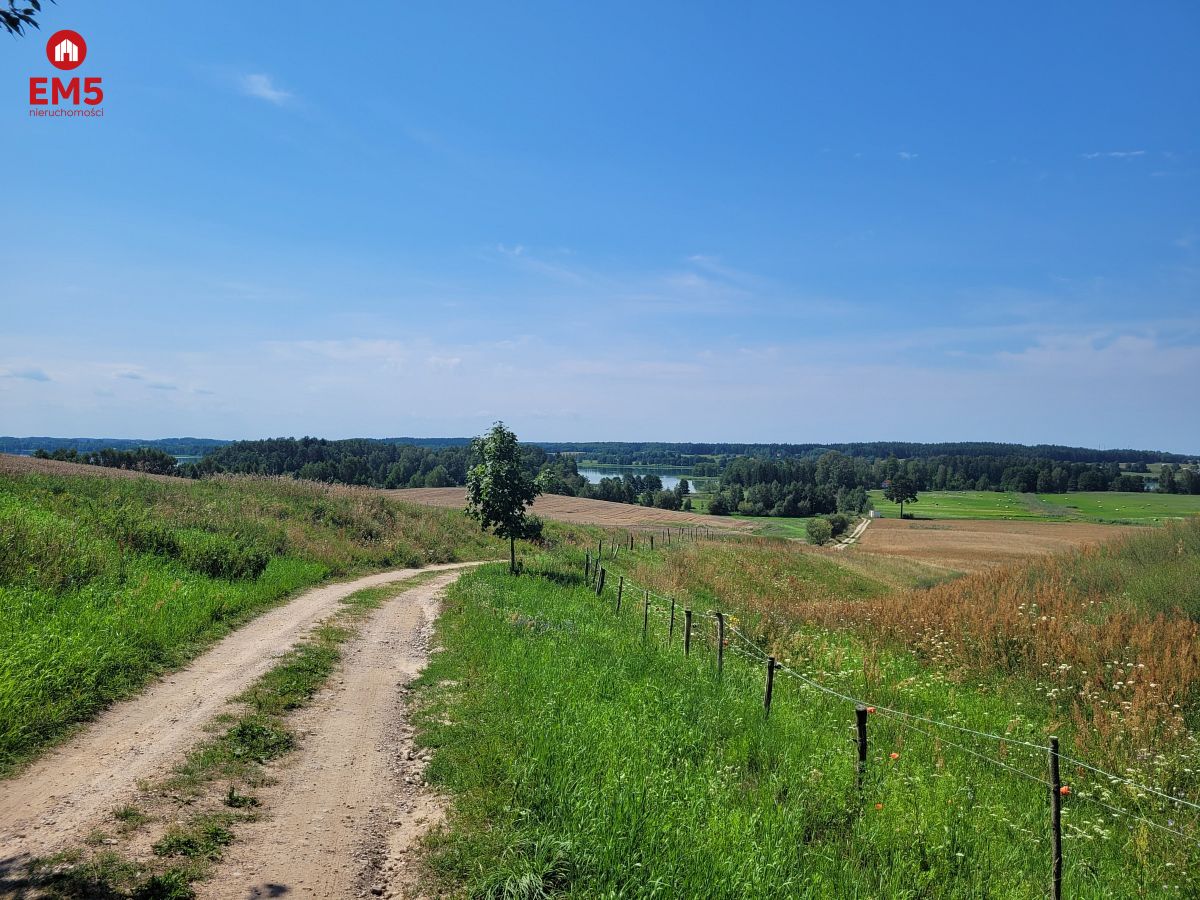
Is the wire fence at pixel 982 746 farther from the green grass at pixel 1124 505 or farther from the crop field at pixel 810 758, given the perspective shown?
the green grass at pixel 1124 505

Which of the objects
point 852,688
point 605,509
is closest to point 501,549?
point 852,688

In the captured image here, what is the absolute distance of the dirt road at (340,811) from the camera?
16.9 feet

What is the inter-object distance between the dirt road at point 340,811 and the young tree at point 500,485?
13.2 meters

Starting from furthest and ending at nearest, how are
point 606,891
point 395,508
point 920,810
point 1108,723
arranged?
point 395,508 → point 1108,723 → point 920,810 → point 606,891

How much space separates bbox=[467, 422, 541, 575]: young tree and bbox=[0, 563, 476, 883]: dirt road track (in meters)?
11.8

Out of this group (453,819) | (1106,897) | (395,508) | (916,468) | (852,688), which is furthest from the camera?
(916,468)

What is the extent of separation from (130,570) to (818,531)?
76427mm

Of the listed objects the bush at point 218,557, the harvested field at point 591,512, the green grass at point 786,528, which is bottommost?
the green grass at point 786,528

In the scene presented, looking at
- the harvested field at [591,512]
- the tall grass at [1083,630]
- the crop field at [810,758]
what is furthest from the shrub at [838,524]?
the crop field at [810,758]

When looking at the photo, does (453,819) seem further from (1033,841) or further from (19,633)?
(19,633)

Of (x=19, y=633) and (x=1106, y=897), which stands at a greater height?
(x=19, y=633)

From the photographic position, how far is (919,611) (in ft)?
53.7

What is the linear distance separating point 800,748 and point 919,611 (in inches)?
395

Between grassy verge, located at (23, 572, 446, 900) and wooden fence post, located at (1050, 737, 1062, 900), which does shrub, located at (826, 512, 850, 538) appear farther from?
grassy verge, located at (23, 572, 446, 900)
